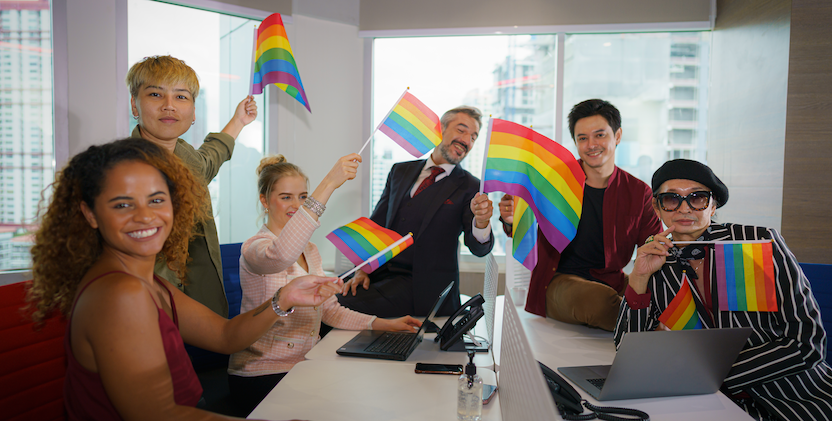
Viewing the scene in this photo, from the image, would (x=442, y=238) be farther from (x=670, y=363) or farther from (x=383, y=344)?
(x=670, y=363)

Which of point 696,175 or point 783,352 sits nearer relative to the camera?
point 783,352

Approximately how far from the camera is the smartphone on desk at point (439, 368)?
146 centimetres

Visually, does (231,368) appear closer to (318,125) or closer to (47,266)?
(47,266)

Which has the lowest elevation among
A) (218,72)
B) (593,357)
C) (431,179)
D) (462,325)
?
(593,357)

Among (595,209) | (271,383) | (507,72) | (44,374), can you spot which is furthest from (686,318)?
(507,72)

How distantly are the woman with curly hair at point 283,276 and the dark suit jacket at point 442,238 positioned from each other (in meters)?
0.66

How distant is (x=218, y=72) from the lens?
3643 millimetres

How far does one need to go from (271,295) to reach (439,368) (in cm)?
78

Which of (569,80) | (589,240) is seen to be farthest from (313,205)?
(569,80)

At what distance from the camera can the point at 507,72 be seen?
4.14 metres

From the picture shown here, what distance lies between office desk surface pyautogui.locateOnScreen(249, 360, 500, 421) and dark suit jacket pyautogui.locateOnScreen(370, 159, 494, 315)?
3.67 ft

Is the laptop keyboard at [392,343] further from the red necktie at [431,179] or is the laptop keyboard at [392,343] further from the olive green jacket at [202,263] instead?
the red necktie at [431,179]

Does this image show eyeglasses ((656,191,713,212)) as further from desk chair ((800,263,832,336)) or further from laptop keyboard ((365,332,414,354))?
laptop keyboard ((365,332,414,354))

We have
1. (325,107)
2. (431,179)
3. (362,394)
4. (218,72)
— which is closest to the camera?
(362,394)
